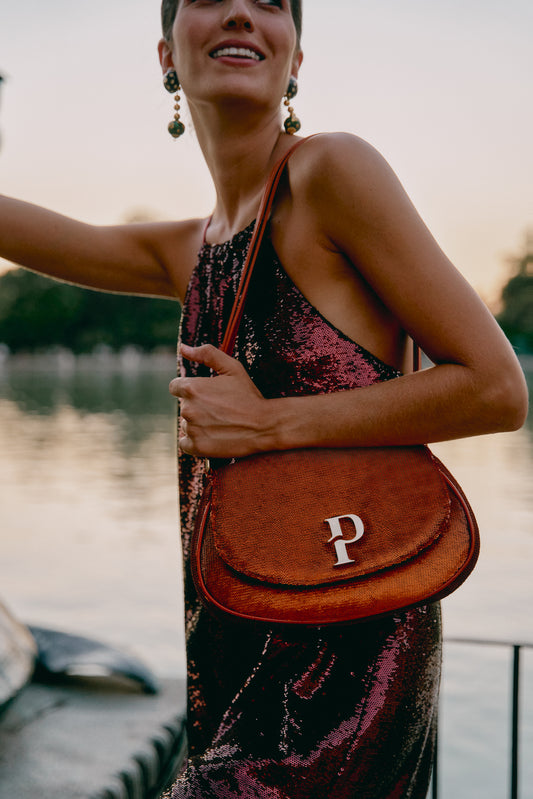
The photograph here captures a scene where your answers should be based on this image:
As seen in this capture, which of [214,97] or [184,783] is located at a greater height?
[214,97]

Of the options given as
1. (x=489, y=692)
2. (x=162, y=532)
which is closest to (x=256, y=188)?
(x=489, y=692)

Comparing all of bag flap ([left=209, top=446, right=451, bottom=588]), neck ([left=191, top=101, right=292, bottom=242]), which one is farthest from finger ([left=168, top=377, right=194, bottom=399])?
neck ([left=191, top=101, right=292, bottom=242])

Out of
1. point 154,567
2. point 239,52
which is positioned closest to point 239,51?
point 239,52

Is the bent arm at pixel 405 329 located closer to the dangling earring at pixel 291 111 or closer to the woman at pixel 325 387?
the woman at pixel 325 387

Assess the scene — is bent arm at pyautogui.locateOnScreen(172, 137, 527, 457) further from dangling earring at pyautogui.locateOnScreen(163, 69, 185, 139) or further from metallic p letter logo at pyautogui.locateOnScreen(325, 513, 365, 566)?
dangling earring at pyautogui.locateOnScreen(163, 69, 185, 139)

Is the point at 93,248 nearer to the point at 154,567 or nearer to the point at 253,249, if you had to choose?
the point at 253,249

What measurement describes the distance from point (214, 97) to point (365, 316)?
440 millimetres

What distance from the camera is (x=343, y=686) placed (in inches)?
45.6

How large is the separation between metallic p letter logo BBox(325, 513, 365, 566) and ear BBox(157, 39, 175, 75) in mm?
943

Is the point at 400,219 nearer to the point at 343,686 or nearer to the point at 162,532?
the point at 343,686

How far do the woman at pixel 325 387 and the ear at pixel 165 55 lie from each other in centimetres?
21

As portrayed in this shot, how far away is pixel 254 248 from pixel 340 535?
16.7 inches

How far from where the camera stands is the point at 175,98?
66.0 inches

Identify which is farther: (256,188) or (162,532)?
(162,532)
